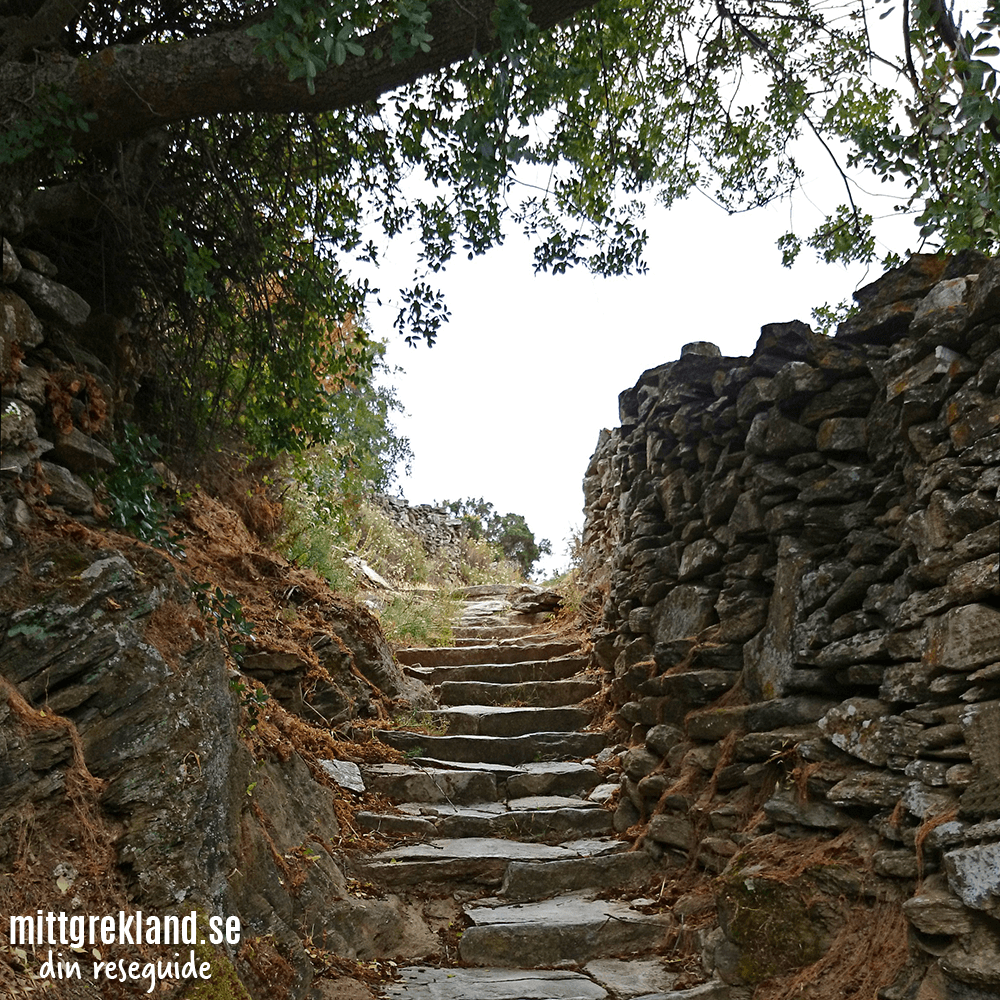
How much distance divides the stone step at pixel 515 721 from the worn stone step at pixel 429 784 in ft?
2.30

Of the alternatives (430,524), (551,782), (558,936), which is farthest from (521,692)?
(430,524)

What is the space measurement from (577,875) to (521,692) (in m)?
2.34

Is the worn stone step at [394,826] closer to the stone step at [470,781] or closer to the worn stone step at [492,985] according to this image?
the stone step at [470,781]

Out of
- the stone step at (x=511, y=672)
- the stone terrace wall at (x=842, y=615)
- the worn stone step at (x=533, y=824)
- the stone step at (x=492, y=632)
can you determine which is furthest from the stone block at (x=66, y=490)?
the stone step at (x=492, y=632)

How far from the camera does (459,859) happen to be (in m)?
4.73

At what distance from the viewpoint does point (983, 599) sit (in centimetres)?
307

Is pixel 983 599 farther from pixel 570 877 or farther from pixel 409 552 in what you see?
pixel 409 552

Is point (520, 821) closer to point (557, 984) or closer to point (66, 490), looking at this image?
point (557, 984)

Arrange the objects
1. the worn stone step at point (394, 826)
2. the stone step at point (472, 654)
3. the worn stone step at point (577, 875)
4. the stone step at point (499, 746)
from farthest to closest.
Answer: the stone step at point (472, 654) < the stone step at point (499, 746) < the worn stone step at point (394, 826) < the worn stone step at point (577, 875)

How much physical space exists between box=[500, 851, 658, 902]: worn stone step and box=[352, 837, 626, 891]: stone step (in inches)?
3.7

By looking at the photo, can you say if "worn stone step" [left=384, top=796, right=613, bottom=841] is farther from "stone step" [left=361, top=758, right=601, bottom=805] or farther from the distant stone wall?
the distant stone wall

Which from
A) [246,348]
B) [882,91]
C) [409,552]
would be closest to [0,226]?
[246,348]

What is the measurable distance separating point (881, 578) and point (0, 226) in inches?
166

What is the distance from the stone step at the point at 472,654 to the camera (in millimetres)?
7723
